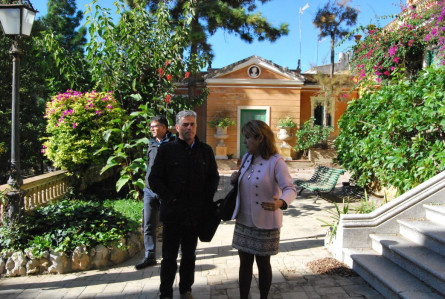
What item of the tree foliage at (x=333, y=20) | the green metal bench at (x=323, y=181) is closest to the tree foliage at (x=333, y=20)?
the tree foliage at (x=333, y=20)

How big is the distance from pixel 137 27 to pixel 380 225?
211 inches

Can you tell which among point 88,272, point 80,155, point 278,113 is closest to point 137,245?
point 88,272

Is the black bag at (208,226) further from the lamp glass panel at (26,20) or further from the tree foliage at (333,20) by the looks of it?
the tree foliage at (333,20)

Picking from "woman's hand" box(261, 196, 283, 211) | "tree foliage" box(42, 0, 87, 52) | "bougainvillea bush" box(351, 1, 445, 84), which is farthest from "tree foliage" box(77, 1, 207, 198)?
"tree foliage" box(42, 0, 87, 52)

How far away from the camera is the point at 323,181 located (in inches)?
311

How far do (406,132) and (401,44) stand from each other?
3.95 metres

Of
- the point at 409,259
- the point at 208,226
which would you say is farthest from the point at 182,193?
the point at 409,259

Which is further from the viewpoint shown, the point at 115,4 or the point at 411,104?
the point at 115,4

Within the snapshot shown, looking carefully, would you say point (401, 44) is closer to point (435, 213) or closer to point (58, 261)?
point (435, 213)

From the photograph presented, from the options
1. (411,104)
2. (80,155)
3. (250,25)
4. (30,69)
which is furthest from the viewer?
(30,69)

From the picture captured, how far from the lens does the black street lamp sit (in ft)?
13.0

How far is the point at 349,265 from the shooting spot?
3.86m

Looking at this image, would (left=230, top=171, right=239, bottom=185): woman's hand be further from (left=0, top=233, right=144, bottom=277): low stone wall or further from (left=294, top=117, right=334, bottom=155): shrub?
(left=294, top=117, right=334, bottom=155): shrub

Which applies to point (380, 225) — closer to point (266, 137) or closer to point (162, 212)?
point (266, 137)
